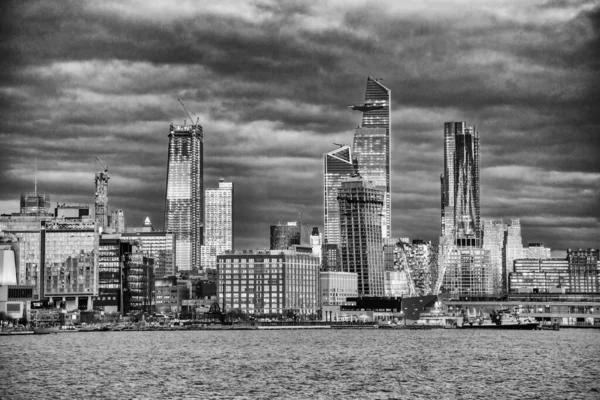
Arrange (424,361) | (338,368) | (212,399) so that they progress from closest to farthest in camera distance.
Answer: (212,399)
(338,368)
(424,361)

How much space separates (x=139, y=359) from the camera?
179m

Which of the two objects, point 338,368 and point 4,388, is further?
point 338,368

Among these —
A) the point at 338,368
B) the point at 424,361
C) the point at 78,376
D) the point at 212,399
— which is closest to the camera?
the point at 212,399

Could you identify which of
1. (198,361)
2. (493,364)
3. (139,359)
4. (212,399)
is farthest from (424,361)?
(212,399)

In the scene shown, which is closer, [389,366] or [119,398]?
[119,398]

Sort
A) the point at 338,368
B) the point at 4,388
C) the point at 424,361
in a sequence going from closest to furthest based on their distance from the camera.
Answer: the point at 4,388 → the point at 338,368 → the point at 424,361

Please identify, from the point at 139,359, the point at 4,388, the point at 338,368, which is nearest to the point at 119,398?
the point at 4,388

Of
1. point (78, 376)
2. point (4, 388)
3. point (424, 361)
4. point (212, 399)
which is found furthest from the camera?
point (424, 361)

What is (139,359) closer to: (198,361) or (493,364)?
(198,361)

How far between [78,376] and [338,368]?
3888cm

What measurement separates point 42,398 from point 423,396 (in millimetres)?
43261

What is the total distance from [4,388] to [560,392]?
221ft

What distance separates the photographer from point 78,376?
14538 centimetres

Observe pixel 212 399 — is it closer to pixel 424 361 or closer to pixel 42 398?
pixel 42 398
